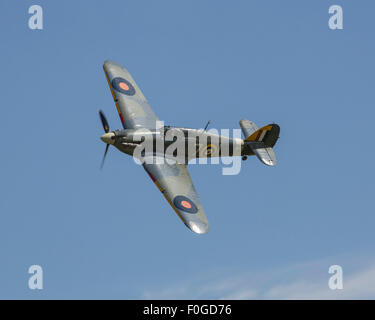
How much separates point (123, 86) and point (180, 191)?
933 cm

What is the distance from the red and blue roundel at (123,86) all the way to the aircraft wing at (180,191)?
20.4ft

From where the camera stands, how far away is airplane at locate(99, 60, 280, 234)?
35969mm

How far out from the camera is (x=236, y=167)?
37531 millimetres

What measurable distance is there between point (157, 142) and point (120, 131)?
209 centimetres

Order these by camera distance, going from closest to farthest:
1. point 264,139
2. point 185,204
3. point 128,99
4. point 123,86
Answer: point 185,204
point 264,139
point 128,99
point 123,86

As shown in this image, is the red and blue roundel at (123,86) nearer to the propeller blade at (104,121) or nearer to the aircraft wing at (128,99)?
the aircraft wing at (128,99)

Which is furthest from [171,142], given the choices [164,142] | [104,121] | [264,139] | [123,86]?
[123,86]

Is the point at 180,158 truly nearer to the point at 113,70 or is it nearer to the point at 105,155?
the point at 105,155

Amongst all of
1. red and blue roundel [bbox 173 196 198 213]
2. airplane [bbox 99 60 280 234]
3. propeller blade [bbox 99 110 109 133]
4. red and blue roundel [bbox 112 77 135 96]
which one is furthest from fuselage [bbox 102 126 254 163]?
red and blue roundel [bbox 112 77 135 96]

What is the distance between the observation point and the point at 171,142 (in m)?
38.1

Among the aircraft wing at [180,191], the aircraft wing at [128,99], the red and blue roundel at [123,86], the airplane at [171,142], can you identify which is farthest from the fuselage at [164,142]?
the red and blue roundel at [123,86]

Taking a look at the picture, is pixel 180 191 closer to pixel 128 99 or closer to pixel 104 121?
pixel 104 121

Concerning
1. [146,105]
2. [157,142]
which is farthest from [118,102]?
[157,142]

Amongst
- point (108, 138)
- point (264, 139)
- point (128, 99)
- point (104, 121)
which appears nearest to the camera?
point (108, 138)
